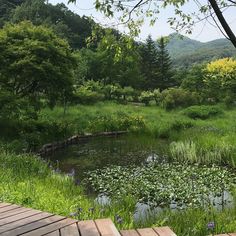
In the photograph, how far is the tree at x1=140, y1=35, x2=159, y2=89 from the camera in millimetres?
37875

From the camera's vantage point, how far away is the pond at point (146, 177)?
7.61 m

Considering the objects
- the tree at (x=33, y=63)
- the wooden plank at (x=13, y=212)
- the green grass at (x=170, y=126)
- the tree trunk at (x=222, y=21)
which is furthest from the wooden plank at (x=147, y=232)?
the tree at (x=33, y=63)

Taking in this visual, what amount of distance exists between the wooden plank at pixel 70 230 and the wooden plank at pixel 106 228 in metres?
0.24

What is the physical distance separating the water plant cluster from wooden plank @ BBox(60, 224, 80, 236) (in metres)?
3.39

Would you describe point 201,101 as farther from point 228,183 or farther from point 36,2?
point 36,2

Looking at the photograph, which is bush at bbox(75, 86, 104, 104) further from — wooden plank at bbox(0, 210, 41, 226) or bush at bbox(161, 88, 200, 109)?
wooden plank at bbox(0, 210, 41, 226)

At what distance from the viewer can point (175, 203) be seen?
7.57 metres

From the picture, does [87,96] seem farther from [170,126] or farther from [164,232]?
[164,232]

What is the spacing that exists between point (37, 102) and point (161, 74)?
81.1ft

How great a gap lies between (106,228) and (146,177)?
560 cm

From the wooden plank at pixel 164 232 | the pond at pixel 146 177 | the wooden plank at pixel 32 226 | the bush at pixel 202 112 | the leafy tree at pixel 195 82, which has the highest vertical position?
the leafy tree at pixel 195 82

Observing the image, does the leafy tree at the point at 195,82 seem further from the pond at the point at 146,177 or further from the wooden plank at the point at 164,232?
the wooden plank at the point at 164,232

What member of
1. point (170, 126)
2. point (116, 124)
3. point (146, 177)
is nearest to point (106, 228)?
point (146, 177)

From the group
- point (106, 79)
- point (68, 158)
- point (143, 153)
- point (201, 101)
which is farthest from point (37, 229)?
point (106, 79)
